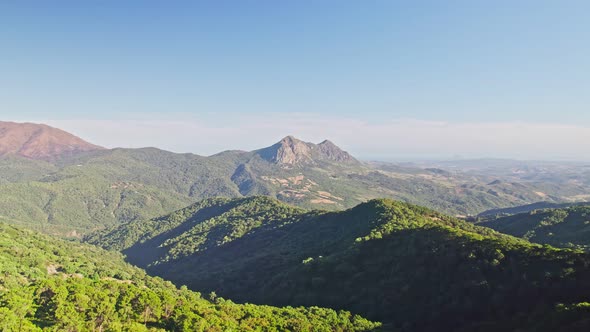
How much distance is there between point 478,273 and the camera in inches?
3593

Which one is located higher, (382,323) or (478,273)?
(478,273)

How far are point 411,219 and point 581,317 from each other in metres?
110

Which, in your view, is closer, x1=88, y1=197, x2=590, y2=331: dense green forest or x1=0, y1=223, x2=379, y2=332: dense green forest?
x1=0, y1=223, x2=379, y2=332: dense green forest

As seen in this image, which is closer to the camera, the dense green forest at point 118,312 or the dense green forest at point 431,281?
the dense green forest at point 118,312

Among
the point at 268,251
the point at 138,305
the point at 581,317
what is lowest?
the point at 268,251

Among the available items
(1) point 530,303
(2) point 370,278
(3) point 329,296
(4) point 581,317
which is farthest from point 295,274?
(4) point 581,317

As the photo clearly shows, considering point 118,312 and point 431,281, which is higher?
point 118,312

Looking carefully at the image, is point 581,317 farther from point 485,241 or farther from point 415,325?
point 485,241

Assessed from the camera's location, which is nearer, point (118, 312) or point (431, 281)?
point (118, 312)

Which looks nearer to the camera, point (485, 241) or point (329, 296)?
point (485, 241)

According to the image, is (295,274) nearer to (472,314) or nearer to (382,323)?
(382,323)

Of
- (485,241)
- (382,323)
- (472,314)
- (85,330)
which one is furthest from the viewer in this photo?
(485,241)

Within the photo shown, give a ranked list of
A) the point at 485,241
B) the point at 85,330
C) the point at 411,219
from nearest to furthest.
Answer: the point at 85,330, the point at 485,241, the point at 411,219

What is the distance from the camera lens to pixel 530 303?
76.1 metres
